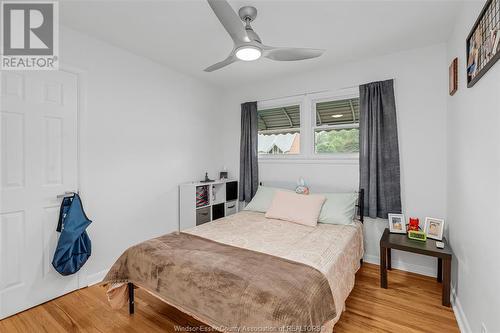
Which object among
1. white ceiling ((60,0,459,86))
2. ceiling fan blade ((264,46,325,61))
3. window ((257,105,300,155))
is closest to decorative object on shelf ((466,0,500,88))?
white ceiling ((60,0,459,86))

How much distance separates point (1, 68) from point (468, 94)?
3771 mm

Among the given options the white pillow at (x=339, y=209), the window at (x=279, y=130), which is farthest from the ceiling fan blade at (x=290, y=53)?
the white pillow at (x=339, y=209)

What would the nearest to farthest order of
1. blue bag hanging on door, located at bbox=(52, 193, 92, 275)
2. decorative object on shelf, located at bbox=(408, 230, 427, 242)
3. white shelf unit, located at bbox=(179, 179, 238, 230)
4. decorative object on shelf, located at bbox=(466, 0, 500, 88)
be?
decorative object on shelf, located at bbox=(466, 0, 500, 88) → blue bag hanging on door, located at bbox=(52, 193, 92, 275) → decorative object on shelf, located at bbox=(408, 230, 427, 242) → white shelf unit, located at bbox=(179, 179, 238, 230)

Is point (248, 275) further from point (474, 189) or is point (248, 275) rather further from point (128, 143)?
point (128, 143)

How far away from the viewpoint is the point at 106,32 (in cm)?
245

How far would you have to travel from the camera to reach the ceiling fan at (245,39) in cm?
157

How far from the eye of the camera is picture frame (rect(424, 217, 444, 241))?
8.02 ft

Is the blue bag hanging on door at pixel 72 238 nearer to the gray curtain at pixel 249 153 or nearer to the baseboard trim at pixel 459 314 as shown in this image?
the gray curtain at pixel 249 153

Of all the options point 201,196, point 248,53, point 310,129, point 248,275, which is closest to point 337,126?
point 310,129

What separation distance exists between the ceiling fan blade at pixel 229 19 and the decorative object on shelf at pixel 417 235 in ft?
8.04

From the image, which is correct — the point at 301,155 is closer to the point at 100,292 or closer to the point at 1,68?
the point at 100,292

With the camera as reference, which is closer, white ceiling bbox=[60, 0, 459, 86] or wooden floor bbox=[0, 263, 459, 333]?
wooden floor bbox=[0, 263, 459, 333]

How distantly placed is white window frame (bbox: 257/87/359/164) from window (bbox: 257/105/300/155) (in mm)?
89

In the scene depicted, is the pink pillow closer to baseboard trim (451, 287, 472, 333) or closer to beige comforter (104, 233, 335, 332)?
beige comforter (104, 233, 335, 332)
